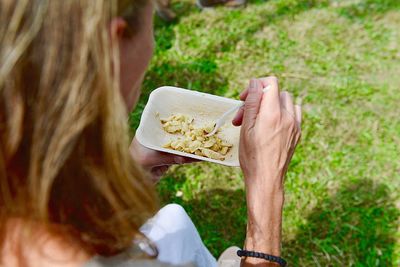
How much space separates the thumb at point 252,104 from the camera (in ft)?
5.36

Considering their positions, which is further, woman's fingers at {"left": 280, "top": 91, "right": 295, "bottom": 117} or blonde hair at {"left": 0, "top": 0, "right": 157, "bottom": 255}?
woman's fingers at {"left": 280, "top": 91, "right": 295, "bottom": 117}

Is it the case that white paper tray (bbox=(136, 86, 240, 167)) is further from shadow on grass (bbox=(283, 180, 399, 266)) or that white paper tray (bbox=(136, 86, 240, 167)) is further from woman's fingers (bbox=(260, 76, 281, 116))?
shadow on grass (bbox=(283, 180, 399, 266))

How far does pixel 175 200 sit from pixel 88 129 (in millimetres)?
1706

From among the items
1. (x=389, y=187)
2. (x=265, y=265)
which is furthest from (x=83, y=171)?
(x=389, y=187)

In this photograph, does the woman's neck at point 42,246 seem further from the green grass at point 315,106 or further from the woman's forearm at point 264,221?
the green grass at point 315,106

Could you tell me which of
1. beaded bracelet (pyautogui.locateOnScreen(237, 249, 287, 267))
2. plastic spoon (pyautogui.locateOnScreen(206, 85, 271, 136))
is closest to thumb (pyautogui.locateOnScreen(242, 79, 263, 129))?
plastic spoon (pyautogui.locateOnScreen(206, 85, 271, 136))

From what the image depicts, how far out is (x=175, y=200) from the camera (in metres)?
2.56

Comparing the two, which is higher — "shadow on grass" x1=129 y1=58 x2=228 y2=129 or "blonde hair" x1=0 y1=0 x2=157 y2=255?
"shadow on grass" x1=129 y1=58 x2=228 y2=129

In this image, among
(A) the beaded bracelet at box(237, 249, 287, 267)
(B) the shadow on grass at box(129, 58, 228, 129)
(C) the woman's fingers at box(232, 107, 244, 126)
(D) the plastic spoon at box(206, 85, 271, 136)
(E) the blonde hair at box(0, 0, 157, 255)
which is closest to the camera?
(E) the blonde hair at box(0, 0, 157, 255)

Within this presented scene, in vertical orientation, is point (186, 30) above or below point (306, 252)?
above

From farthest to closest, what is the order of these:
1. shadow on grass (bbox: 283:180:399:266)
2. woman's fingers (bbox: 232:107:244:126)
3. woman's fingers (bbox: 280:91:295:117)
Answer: shadow on grass (bbox: 283:180:399:266)
woman's fingers (bbox: 232:107:244:126)
woman's fingers (bbox: 280:91:295:117)

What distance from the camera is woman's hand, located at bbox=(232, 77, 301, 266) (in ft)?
5.24

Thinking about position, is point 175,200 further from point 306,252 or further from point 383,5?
point 383,5

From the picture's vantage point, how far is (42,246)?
0.98 meters
